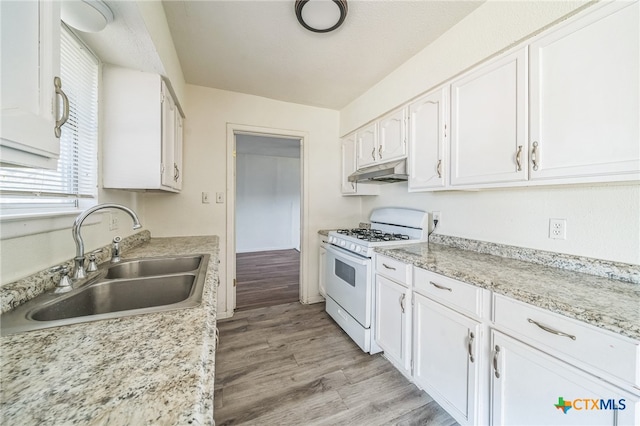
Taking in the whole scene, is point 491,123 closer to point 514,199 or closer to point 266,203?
point 514,199

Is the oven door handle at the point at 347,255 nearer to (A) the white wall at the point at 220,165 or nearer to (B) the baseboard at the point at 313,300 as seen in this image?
(A) the white wall at the point at 220,165

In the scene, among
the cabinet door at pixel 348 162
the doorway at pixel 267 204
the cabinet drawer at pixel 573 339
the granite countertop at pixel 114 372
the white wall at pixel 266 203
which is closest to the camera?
the granite countertop at pixel 114 372

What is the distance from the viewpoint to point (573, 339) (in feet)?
2.77

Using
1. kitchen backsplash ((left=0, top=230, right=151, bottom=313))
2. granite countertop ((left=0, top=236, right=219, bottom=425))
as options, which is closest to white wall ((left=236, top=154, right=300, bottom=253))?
kitchen backsplash ((left=0, top=230, right=151, bottom=313))

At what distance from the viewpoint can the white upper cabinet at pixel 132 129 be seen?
1.45 m

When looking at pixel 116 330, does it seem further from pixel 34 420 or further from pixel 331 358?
pixel 331 358

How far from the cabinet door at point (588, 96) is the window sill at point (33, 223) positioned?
216 cm

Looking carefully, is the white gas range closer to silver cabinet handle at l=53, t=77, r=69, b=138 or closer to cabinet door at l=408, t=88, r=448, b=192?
cabinet door at l=408, t=88, r=448, b=192

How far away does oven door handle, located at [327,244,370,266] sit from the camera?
6.33 ft

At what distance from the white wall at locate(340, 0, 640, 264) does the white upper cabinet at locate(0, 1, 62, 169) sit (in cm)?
187

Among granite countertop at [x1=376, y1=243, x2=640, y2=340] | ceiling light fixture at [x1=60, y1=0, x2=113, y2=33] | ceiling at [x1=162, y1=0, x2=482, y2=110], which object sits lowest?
granite countertop at [x1=376, y1=243, x2=640, y2=340]

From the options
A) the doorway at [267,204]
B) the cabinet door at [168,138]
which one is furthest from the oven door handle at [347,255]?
the doorway at [267,204]

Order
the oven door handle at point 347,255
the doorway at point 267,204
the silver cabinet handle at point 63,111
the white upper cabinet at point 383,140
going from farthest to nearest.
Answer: the doorway at point 267,204 < the white upper cabinet at point 383,140 < the oven door handle at point 347,255 < the silver cabinet handle at point 63,111

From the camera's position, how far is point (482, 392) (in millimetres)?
1155
